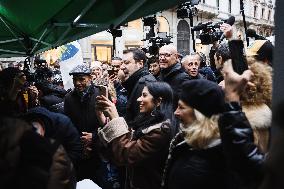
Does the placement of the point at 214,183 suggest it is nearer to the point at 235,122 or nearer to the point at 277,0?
the point at 235,122

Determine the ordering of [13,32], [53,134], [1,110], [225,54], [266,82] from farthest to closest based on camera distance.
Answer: [13,32] < [225,54] < [53,134] < [266,82] < [1,110]

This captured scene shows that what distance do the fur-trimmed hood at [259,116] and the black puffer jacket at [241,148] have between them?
A: 16.5 inches

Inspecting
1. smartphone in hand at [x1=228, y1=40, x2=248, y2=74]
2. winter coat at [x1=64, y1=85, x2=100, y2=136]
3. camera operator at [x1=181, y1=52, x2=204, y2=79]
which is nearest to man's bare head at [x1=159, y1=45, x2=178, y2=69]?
camera operator at [x1=181, y1=52, x2=204, y2=79]

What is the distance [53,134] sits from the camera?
2.82 m

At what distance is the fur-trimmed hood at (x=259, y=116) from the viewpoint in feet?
7.21

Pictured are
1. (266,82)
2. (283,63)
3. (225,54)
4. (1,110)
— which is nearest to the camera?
(283,63)

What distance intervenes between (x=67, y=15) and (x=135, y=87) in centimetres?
114

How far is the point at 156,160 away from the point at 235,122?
1191mm

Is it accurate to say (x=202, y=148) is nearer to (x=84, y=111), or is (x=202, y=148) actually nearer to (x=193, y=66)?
(x=84, y=111)

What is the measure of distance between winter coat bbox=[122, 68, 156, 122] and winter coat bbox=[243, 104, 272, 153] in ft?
5.80

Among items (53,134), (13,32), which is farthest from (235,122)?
(13,32)

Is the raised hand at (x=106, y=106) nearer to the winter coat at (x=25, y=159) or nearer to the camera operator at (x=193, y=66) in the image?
the winter coat at (x=25, y=159)

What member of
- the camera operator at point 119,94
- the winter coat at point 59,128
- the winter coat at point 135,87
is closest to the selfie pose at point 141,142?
the winter coat at point 59,128

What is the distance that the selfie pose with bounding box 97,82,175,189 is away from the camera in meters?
2.79
